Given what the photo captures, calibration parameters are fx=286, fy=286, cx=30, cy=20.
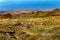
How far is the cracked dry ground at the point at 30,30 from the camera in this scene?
8852mm

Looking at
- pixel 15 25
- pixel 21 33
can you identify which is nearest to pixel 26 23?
pixel 15 25

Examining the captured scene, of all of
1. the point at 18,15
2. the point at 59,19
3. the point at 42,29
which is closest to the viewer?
the point at 42,29

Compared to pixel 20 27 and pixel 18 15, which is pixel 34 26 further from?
pixel 18 15

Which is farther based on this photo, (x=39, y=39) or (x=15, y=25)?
(x=15, y=25)

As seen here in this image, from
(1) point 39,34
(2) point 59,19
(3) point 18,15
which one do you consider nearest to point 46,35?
(1) point 39,34

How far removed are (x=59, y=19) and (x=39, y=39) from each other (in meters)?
2.52

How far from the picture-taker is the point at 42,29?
9492 mm

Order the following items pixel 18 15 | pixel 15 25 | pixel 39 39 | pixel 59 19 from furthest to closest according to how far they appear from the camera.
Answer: pixel 18 15
pixel 59 19
pixel 15 25
pixel 39 39

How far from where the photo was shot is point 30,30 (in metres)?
9.52

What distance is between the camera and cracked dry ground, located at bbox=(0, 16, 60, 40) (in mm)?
8852

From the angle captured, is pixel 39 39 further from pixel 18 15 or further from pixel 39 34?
pixel 18 15

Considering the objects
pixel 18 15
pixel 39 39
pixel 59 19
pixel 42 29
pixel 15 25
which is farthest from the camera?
pixel 18 15

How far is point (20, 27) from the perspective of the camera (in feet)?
32.1

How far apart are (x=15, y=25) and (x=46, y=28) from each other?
3.89ft
